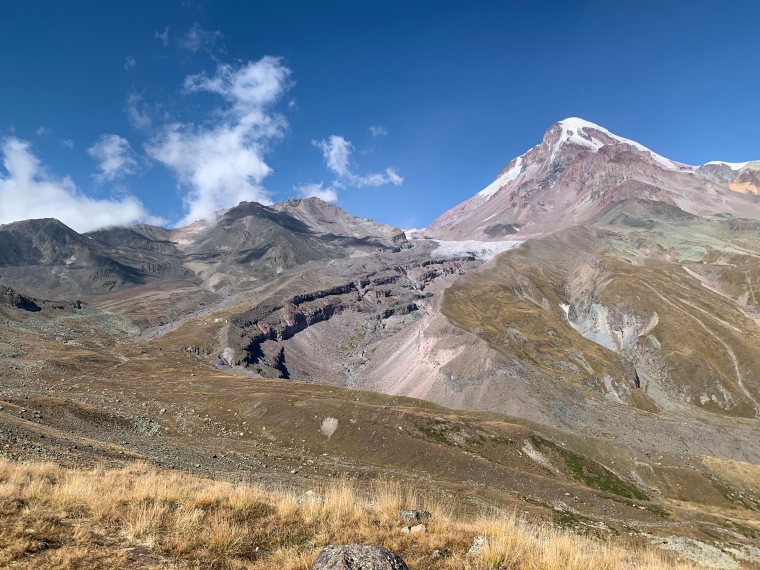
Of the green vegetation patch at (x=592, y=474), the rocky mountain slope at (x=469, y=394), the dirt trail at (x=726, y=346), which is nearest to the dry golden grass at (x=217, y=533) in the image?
the rocky mountain slope at (x=469, y=394)

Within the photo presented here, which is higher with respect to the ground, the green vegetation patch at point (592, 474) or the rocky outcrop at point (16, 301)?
the rocky outcrop at point (16, 301)

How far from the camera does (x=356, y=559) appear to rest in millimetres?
7203

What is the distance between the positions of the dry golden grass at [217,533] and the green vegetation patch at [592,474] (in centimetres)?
6045

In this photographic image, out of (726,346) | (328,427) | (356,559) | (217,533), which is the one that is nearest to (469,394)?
(328,427)

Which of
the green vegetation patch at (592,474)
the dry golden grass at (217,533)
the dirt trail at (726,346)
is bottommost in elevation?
the green vegetation patch at (592,474)

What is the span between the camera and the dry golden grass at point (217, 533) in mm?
7867

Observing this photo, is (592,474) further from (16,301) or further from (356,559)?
(16,301)

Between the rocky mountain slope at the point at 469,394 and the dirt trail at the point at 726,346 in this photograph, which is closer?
the rocky mountain slope at the point at 469,394

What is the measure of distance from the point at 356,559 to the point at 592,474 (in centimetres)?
7055

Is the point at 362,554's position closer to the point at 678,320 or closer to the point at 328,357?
the point at 328,357

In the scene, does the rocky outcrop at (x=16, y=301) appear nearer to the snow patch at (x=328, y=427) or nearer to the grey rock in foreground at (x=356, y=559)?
the snow patch at (x=328, y=427)

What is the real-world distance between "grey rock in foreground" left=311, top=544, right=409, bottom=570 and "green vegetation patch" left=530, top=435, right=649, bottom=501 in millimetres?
65845

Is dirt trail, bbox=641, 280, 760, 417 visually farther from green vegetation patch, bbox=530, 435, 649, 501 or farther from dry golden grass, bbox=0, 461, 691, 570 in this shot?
dry golden grass, bbox=0, 461, 691, 570

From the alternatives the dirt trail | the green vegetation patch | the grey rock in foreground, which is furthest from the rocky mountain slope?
the grey rock in foreground
